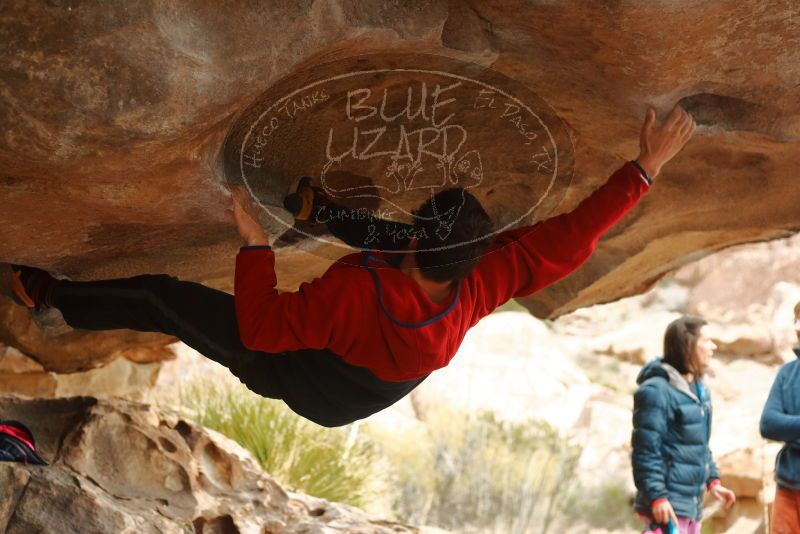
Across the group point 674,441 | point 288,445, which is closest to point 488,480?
point 288,445

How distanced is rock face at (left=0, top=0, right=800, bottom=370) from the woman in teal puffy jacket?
3.37 ft

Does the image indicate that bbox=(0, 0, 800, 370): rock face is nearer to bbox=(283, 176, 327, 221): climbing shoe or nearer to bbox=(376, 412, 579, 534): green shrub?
bbox=(283, 176, 327, 221): climbing shoe

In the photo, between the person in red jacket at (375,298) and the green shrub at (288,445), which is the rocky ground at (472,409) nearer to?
the green shrub at (288,445)

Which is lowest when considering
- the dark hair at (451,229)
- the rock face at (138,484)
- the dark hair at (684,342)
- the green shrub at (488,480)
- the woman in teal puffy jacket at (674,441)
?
the rock face at (138,484)

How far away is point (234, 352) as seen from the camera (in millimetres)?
2764

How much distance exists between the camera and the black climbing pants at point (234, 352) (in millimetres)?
2648

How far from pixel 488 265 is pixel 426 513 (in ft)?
22.4

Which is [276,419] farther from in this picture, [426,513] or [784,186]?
[784,186]

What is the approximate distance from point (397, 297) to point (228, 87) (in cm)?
66

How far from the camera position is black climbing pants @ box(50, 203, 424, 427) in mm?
2648

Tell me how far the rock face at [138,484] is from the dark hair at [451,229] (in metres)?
1.48

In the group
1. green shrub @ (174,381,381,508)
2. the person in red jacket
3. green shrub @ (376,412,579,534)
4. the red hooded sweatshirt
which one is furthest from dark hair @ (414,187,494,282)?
green shrub @ (376,412,579,534)

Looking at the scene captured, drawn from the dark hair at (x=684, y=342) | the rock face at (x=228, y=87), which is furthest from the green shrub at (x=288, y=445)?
the rock face at (x=228, y=87)

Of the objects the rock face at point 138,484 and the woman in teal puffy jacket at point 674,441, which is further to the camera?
the woman in teal puffy jacket at point 674,441
